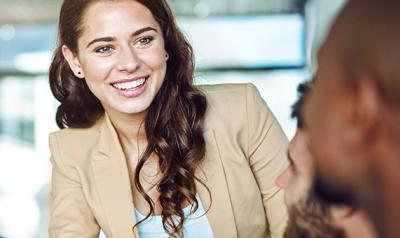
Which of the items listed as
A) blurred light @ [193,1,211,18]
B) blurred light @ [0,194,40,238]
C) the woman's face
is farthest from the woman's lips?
blurred light @ [193,1,211,18]

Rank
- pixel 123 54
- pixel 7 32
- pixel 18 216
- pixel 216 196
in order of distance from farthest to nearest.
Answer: pixel 7 32 < pixel 18 216 < pixel 216 196 < pixel 123 54

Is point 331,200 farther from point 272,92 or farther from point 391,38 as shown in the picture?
point 272,92

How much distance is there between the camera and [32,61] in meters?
10.2

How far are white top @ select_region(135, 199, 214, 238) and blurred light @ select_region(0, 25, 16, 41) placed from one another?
8.83 m

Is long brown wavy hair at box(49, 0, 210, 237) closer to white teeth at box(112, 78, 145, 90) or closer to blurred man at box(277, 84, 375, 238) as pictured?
white teeth at box(112, 78, 145, 90)

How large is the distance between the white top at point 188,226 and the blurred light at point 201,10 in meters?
7.87

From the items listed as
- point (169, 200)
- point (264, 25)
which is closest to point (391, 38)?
point (169, 200)

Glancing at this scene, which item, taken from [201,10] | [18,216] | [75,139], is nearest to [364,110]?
[75,139]

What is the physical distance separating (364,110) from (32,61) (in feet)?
33.4

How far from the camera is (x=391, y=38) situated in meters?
0.33

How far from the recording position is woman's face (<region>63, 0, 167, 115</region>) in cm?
147

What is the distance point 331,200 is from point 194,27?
30.9 feet

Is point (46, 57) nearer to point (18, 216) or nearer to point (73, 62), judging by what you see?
point (18, 216)

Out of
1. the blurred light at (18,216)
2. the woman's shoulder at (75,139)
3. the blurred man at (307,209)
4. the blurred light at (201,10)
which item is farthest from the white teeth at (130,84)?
the blurred light at (201,10)
